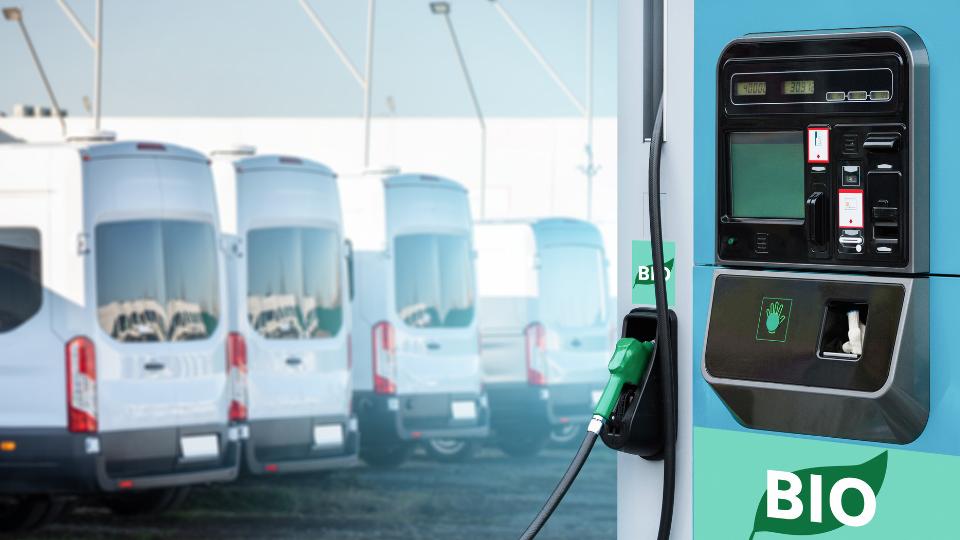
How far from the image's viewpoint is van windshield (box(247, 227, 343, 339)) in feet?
30.6

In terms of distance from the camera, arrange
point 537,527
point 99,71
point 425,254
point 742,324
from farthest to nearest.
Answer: point 99,71, point 425,254, point 537,527, point 742,324

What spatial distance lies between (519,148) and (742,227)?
42.1 ft

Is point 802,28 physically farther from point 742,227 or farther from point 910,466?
point 910,466

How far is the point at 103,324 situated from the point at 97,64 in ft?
21.0

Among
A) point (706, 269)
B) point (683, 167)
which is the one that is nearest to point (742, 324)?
point (706, 269)

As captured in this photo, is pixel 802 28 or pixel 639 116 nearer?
pixel 802 28

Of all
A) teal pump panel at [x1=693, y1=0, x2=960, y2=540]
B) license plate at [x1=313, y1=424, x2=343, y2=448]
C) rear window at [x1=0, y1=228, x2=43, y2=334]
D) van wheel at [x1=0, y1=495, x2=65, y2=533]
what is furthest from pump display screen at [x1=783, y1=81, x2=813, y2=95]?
license plate at [x1=313, y1=424, x2=343, y2=448]

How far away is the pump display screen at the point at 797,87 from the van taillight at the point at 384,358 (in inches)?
363

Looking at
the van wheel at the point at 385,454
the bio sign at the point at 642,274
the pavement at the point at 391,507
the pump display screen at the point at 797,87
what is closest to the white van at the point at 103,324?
the pavement at the point at 391,507

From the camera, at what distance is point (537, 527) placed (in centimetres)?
183

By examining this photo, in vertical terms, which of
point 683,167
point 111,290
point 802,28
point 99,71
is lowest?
point 111,290

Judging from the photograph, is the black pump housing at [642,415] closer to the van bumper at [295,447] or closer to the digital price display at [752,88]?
the digital price display at [752,88]

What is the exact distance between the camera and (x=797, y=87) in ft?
5.47

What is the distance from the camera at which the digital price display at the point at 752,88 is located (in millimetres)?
1701
